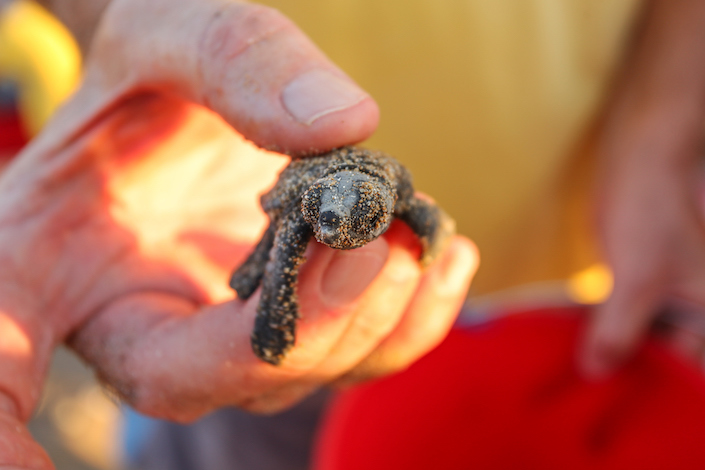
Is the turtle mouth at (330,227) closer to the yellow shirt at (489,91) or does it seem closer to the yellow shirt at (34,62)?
the yellow shirt at (489,91)

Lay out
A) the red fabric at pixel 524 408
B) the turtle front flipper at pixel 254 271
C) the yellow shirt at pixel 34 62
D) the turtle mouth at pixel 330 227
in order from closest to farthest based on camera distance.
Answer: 1. the turtle mouth at pixel 330 227
2. the turtle front flipper at pixel 254 271
3. the red fabric at pixel 524 408
4. the yellow shirt at pixel 34 62

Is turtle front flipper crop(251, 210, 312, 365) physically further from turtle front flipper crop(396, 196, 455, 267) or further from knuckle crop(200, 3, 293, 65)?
knuckle crop(200, 3, 293, 65)

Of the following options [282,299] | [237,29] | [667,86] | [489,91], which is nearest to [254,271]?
[282,299]

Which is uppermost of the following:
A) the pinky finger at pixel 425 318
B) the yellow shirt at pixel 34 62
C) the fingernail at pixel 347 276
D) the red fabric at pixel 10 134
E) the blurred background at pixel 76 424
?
the fingernail at pixel 347 276

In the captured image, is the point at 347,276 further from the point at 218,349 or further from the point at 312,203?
the point at 218,349

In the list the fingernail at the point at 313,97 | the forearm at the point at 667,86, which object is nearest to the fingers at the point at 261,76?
the fingernail at the point at 313,97

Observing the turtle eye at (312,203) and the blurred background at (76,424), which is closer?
the turtle eye at (312,203)

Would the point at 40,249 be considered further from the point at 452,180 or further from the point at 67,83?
the point at 67,83
